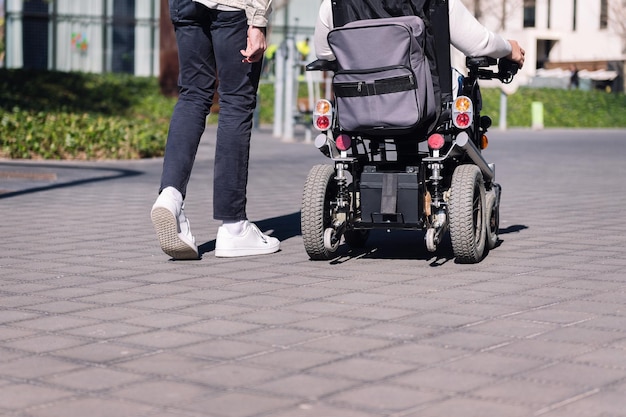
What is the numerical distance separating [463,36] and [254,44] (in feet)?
3.48

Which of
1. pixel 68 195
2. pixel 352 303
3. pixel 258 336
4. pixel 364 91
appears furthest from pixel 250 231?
pixel 68 195

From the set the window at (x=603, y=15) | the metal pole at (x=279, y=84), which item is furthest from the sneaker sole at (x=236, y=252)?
the window at (x=603, y=15)

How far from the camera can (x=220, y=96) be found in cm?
652

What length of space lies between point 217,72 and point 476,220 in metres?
1.61

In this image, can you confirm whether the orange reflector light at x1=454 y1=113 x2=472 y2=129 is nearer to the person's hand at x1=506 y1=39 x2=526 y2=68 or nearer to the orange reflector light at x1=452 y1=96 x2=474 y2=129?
the orange reflector light at x1=452 y1=96 x2=474 y2=129

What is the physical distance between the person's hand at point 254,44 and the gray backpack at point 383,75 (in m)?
0.44

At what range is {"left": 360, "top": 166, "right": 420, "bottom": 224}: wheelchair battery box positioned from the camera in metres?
6.09

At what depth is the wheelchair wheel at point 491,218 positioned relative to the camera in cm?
660

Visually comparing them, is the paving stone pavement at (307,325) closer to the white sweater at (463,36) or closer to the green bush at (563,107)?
the white sweater at (463,36)

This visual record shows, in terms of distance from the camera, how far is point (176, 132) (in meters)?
6.53

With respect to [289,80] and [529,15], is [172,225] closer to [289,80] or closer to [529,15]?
[289,80]

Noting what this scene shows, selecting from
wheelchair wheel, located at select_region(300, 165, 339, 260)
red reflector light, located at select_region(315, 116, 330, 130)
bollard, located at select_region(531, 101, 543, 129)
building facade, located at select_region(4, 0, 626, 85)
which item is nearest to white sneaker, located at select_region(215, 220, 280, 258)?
wheelchair wheel, located at select_region(300, 165, 339, 260)

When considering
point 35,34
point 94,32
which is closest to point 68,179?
point 35,34

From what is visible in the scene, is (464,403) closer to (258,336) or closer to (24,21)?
(258,336)
